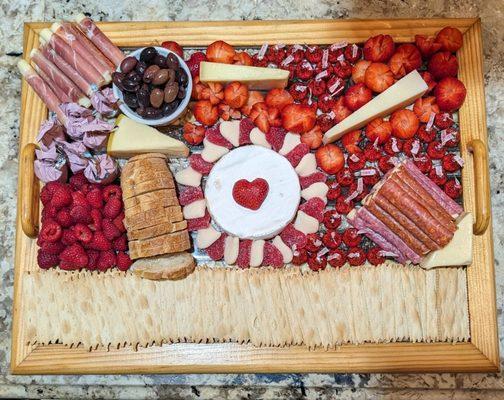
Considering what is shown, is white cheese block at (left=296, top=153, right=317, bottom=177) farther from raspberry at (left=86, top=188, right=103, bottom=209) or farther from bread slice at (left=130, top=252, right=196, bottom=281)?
raspberry at (left=86, top=188, right=103, bottom=209)

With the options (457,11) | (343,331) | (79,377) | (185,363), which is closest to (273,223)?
(343,331)

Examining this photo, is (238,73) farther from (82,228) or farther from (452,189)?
(452,189)

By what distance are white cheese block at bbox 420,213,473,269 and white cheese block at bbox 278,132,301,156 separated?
736 mm

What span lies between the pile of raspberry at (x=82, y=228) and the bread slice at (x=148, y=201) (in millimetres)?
94

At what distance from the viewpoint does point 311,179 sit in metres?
2.43

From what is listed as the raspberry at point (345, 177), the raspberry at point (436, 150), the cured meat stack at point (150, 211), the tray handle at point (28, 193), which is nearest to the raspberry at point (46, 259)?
the tray handle at point (28, 193)

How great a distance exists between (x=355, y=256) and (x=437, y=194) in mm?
425

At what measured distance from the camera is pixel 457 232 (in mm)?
2309

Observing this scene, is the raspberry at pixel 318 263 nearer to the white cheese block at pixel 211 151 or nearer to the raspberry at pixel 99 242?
the white cheese block at pixel 211 151

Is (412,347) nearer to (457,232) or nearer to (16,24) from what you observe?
(457,232)

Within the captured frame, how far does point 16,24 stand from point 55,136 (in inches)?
26.6

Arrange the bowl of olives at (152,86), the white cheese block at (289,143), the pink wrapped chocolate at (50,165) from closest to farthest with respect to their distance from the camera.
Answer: the bowl of olives at (152,86)
the pink wrapped chocolate at (50,165)
the white cheese block at (289,143)

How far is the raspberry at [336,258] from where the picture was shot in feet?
7.77

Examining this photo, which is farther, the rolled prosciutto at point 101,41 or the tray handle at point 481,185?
the rolled prosciutto at point 101,41
